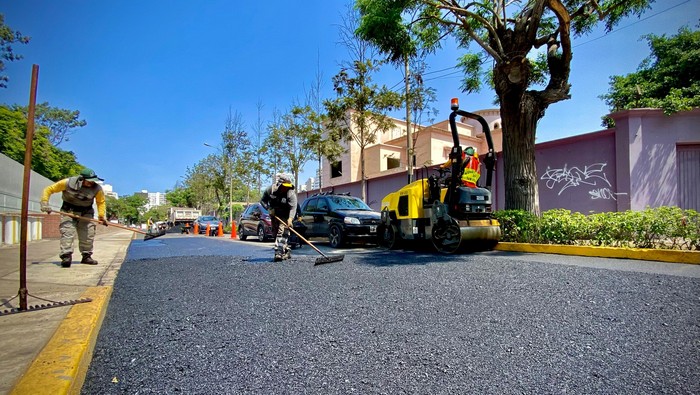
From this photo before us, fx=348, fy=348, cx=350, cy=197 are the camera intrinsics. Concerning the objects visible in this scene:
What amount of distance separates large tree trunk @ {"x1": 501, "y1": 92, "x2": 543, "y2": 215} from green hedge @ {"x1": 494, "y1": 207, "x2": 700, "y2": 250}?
0.79 metres

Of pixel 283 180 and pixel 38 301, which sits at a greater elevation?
pixel 283 180

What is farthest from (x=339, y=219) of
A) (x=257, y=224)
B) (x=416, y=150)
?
(x=416, y=150)

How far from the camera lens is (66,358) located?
2.02 m

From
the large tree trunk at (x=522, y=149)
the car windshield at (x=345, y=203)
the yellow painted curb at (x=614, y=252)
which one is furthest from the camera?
the car windshield at (x=345, y=203)

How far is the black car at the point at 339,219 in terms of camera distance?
955cm

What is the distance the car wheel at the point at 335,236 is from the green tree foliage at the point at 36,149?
22.8 meters

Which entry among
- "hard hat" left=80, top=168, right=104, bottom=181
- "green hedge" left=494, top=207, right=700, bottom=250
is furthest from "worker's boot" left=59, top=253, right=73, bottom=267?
"green hedge" left=494, top=207, right=700, bottom=250

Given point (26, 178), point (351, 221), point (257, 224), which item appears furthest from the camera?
point (257, 224)

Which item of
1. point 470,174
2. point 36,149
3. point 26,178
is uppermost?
point 36,149

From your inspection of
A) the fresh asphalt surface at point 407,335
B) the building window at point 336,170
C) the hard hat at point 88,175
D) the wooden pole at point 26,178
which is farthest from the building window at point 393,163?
the wooden pole at point 26,178

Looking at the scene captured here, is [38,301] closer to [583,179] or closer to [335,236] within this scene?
[335,236]

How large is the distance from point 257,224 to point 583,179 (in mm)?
11523

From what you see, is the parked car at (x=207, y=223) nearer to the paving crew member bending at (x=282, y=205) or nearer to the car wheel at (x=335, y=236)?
the car wheel at (x=335, y=236)

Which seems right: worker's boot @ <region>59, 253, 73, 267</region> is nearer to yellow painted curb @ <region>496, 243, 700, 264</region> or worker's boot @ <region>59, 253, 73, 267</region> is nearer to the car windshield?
the car windshield
